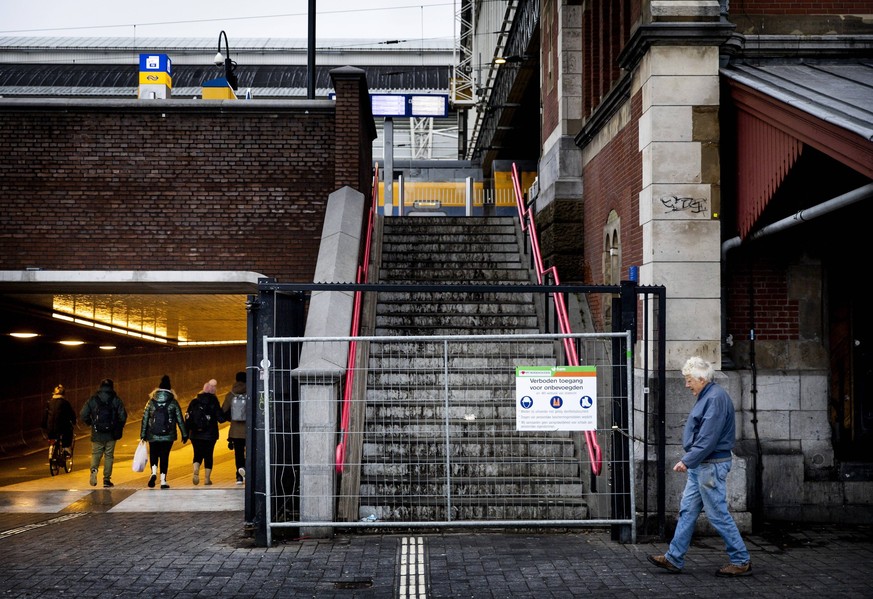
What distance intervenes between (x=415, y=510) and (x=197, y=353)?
921 inches

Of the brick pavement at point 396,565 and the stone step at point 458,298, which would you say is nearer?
the brick pavement at point 396,565

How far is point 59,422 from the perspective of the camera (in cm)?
1454

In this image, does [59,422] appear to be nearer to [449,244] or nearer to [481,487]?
[449,244]

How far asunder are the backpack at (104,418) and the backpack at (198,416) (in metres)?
1.16

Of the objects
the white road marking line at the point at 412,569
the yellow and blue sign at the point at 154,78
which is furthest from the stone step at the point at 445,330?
the yellow and blue sign at the point at 154,78

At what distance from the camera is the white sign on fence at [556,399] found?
7852 millimetres

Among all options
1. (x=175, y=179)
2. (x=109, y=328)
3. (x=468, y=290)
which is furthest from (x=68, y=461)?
(x=468, y=290)

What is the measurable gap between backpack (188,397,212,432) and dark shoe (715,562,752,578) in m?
7.96

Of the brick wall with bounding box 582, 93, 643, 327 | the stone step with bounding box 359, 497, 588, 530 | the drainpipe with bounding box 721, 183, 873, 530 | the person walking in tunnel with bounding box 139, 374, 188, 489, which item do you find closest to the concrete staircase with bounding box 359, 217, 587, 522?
the stone step with bounding box 359, 497, 588, 530

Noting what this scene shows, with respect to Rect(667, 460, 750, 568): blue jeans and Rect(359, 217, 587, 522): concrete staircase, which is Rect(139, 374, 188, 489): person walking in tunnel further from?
Rect(667, 460, 750, 568): blue jeans

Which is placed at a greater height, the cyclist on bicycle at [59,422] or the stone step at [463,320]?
the stone step at [463,320]

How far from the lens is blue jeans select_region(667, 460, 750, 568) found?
6.86 meters

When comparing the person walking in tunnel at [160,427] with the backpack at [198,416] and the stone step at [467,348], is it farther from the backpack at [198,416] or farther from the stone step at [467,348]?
the stone step at [467,348]

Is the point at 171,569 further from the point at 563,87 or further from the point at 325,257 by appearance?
the point at 563,87
